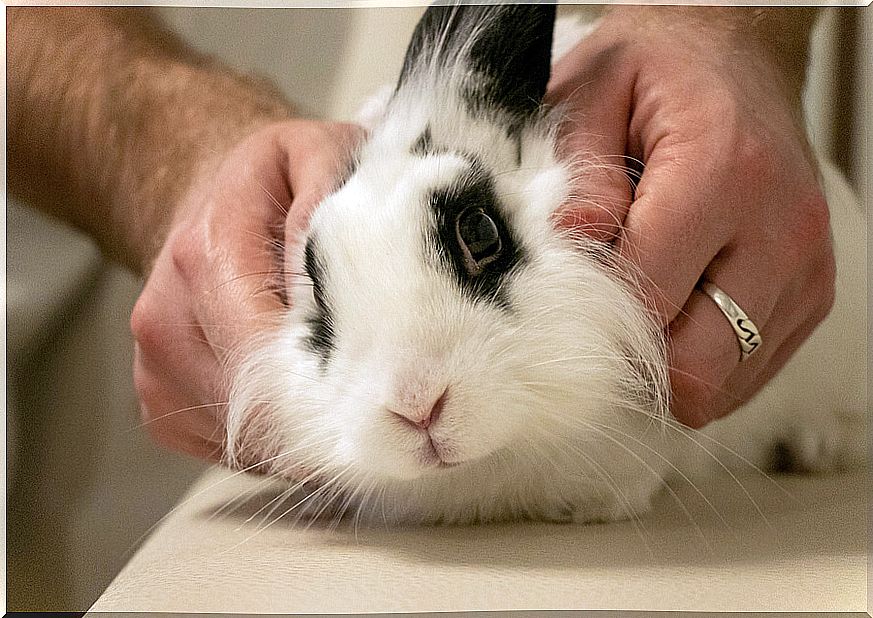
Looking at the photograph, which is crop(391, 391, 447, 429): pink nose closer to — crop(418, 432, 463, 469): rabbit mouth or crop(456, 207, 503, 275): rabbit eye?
crop(418, 432, 463, 469): rabbit mouth

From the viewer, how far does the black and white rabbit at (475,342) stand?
64cm

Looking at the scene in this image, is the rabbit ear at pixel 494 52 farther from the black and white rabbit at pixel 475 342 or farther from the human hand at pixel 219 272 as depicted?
the human hand at pixel 219 272

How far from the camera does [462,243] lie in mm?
675

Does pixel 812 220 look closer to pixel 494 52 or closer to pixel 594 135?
pixel 594 135

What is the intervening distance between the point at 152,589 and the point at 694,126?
56 cm

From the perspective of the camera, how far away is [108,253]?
88 cm

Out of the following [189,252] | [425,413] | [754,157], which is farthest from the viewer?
[189,252]

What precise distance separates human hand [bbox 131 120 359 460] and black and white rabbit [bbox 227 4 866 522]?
0.09 feet

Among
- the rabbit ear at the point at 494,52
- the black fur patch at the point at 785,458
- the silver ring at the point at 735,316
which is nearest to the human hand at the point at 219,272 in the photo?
the rabbit ear at the point at 494,52

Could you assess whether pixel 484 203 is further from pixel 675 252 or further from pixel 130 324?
pixel 130 324

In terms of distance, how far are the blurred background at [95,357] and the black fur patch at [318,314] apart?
17 cm

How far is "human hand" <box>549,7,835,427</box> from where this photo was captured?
0.69 metres

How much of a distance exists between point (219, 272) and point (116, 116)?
0.76 feet

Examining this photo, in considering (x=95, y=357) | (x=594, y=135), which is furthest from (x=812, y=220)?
(x=95, y=357)
